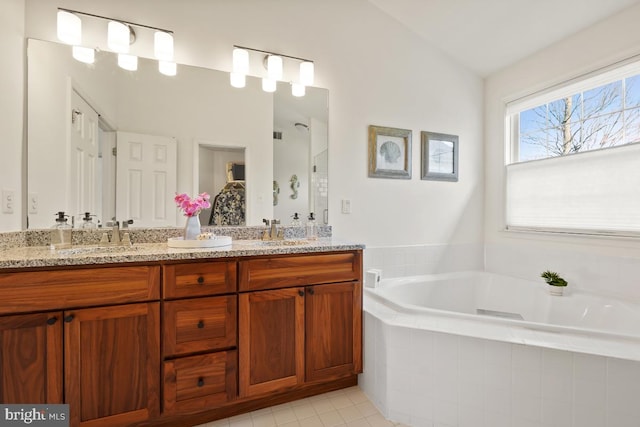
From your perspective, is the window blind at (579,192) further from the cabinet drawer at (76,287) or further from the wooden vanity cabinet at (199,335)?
the cabinet drawer at (76,287)

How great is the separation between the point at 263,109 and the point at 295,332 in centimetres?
150

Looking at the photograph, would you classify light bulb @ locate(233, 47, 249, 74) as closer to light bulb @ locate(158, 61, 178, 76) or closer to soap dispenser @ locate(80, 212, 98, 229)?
light bulb @ locate(158, 61, 178, 76)

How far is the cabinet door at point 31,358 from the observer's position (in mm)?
1104

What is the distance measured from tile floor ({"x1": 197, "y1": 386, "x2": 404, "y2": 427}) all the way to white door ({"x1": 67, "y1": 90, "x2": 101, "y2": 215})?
1.41m

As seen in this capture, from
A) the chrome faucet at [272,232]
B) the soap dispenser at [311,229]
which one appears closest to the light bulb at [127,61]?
the chrome faucet at [272,232]

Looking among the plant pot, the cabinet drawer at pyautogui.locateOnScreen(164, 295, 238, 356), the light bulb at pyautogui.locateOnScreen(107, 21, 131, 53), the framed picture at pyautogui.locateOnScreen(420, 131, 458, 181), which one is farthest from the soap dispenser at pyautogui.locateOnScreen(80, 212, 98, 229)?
the plant pot

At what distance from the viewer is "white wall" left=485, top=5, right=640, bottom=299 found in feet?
6.03

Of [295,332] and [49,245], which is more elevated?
[49,245]

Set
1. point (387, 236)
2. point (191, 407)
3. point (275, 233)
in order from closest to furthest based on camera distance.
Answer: point (191, 407) → point (275, 233) → point (387, 236)

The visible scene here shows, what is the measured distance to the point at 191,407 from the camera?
4.45ft

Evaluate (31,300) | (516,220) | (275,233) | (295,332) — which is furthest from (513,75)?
(31,300)

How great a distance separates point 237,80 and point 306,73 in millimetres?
503

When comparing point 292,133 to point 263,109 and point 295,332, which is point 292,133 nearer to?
point 263,109

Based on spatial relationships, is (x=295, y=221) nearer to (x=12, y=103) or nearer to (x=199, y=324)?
(x=199, y=324)
